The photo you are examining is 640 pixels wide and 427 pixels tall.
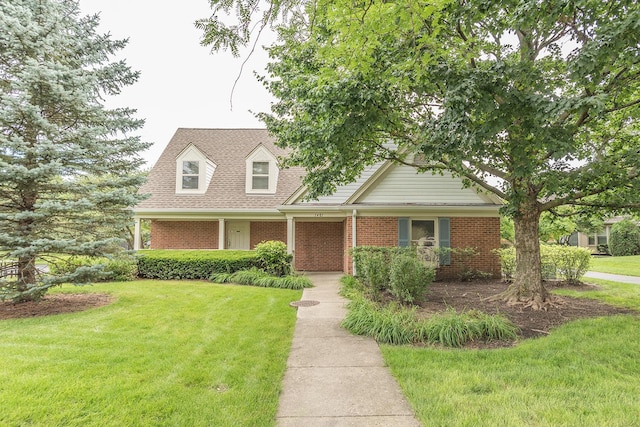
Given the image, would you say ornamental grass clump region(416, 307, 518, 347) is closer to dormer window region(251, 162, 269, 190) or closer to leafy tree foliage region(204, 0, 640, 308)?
leafy tree foliage region(204, 0, 640, 308)

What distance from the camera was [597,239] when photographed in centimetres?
2644

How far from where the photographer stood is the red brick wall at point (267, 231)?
1521 centimetres

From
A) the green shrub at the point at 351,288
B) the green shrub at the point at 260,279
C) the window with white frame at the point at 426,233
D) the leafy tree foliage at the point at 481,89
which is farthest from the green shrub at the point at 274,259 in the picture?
the leafy tree foliage at the point at 481,89

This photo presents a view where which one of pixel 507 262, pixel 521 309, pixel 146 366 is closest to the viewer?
pixel 146 366

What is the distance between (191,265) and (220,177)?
4.94 metres

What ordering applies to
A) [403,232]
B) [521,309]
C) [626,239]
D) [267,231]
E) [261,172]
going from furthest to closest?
[626,239]
[267,231]
[261,172]
[403,232]
[521,309]

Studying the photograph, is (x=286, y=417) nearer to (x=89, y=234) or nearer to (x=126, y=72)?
(x=89, y=234)

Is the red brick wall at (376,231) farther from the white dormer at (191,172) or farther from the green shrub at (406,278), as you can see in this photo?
the white dormer at (191,172)

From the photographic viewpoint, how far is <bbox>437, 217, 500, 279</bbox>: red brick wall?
1182 centimetres

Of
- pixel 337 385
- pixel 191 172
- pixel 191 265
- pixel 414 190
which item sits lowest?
pixel 337 385

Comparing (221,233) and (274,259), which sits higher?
(221,233)

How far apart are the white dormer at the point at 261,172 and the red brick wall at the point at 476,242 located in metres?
7.71

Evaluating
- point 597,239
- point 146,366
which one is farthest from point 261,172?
point 597,239

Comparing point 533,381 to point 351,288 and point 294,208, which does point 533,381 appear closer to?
point 351,288
